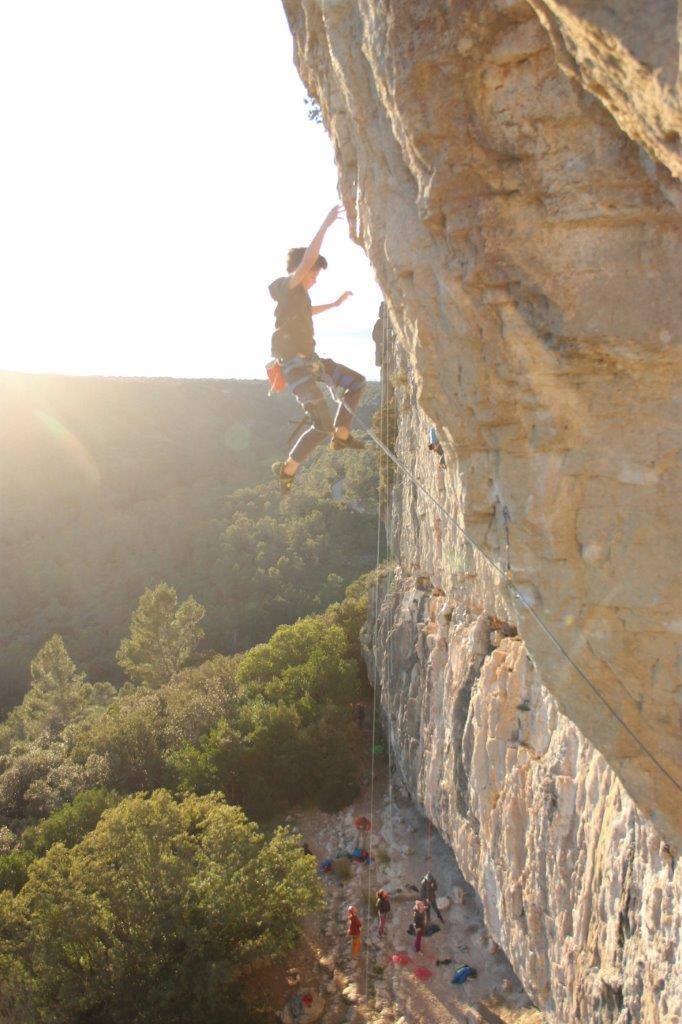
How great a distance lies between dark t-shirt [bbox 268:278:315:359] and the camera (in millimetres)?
6203

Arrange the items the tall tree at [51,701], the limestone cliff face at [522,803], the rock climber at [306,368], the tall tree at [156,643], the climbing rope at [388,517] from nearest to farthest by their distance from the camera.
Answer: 1. the limestone cliff face at [522,803]
2. the rock climber at [306,368]
3. the climbing rope at [388,517]
4. the tall tree at [51,701]
5. the tall tree at [156,643]

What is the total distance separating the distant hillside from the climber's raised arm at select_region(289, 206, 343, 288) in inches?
1000

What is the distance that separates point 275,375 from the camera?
22.9ft

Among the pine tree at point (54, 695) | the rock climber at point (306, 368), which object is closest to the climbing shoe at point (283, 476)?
the rock climber at point (306, 368)

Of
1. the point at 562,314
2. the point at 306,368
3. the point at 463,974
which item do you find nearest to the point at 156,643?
the point at 463,974

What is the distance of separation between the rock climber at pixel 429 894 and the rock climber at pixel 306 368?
883 cm

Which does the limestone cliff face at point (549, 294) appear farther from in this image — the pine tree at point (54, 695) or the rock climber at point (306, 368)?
the pine tree at point (54, 695)

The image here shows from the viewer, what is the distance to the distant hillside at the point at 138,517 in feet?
108

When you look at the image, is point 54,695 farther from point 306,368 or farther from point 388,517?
point 306,368

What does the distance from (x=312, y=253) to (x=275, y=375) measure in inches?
65.6

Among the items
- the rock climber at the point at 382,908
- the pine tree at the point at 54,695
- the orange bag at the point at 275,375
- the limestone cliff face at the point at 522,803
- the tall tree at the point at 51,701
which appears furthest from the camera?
the pine tree at the point at 54,695

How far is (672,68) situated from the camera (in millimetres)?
2260

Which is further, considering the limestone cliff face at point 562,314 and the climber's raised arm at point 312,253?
the climber's raised arm at point 312,253

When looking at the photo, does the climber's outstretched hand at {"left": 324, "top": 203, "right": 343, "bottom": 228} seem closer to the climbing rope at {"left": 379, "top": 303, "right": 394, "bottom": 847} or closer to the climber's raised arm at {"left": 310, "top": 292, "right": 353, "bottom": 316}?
the climber's raised arm at {"left": 310, "top": 292, "right": 353, "bottom": 316}
